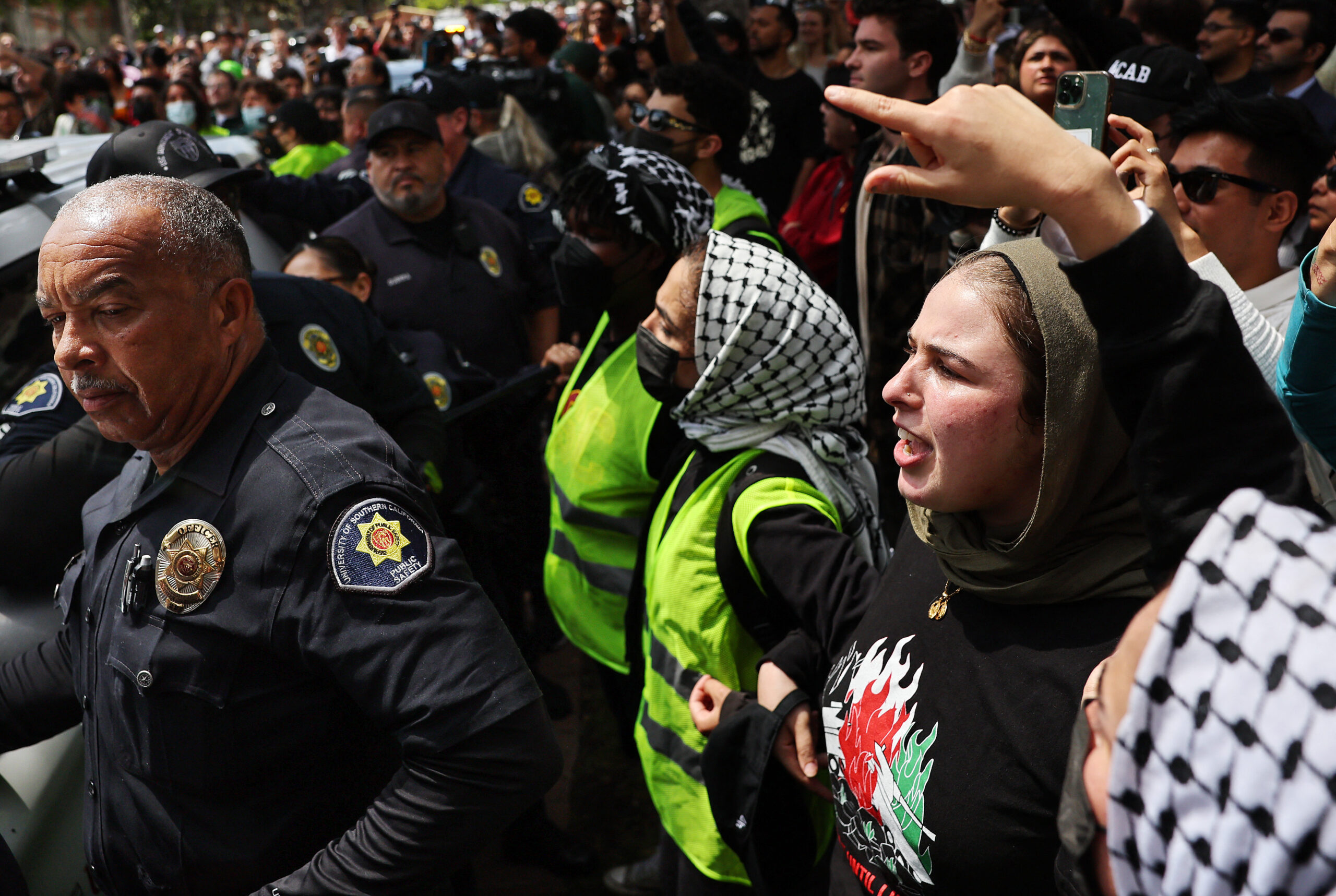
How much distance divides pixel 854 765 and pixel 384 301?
294 centimetres

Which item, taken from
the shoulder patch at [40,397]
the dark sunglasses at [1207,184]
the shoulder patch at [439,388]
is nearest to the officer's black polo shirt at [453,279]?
the shoulder patch at [439,388]

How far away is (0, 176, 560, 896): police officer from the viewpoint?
1.55m

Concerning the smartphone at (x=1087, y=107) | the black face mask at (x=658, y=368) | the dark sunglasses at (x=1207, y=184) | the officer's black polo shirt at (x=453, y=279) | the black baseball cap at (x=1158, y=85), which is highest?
the smartphone at (x=1087, y=107)

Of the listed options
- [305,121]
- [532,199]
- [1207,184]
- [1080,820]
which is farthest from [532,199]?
[1080,820]

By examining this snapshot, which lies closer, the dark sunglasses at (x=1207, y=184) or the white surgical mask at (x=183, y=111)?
the dark sunglasses at (x=1207, y=184)

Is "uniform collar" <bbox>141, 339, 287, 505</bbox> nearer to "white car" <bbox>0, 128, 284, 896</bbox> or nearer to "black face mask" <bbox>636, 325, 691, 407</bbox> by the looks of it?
"white car" <bbox>0, 128, 284, 896</bbox>

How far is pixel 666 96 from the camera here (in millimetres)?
4223

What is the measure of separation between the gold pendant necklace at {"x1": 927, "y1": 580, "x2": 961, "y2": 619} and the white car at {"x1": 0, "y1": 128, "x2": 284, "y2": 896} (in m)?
1.64

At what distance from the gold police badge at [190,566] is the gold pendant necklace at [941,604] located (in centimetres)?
109

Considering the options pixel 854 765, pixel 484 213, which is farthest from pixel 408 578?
pixel 484 213

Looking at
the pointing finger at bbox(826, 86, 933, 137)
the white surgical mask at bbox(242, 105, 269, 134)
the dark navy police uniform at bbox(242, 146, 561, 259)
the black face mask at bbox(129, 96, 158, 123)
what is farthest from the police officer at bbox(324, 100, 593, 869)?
the white surgical mask at bbox(242, 105, 269, 134)

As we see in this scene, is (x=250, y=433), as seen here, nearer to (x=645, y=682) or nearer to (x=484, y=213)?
(x=645, y=682)

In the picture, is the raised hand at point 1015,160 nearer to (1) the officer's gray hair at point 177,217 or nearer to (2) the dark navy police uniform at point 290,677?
(2) the dark navy police uniform at point 290,677

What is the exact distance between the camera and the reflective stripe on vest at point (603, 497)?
110 inches
